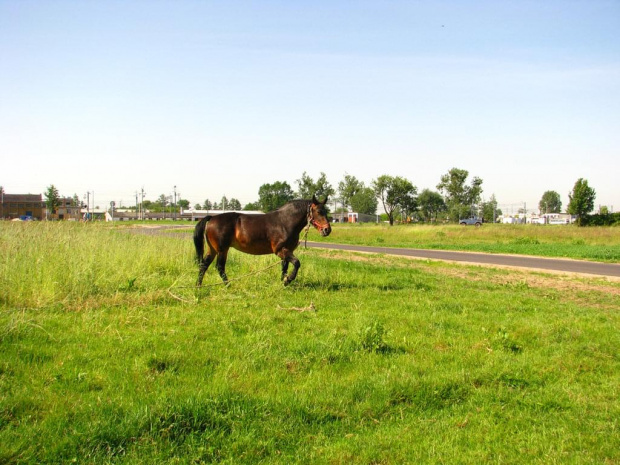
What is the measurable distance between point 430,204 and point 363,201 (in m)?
18.0

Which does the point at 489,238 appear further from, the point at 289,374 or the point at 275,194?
the point at 275,194

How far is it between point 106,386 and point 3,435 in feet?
3.68

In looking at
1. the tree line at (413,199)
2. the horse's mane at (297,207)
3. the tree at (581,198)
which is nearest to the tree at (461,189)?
the tree line at (413,199)

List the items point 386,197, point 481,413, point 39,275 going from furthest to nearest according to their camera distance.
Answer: point 386,197 → point 39,275 → point 481,413

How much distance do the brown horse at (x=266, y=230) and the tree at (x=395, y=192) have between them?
85970mm

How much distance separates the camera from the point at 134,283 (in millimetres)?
10070

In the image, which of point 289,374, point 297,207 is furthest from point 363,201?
point 289,374

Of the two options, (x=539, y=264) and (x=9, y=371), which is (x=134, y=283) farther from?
(x=539, y=264)

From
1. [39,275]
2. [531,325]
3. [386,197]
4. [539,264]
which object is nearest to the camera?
[531,325]

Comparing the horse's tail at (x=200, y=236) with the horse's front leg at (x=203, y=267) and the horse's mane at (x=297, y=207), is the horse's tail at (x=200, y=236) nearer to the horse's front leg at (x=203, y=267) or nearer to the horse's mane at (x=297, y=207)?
the horse's front leg at (x=203, y=267)

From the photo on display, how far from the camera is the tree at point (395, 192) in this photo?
97000mm

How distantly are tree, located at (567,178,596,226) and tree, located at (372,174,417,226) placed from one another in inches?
1308

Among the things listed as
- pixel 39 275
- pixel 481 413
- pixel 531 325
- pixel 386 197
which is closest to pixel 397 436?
pixel 481 413

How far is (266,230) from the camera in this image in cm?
1125
